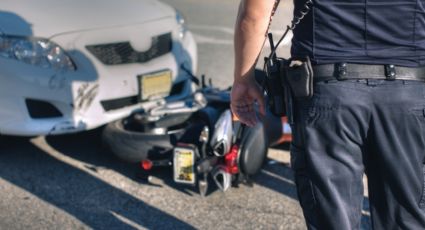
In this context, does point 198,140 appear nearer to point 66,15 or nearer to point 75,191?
point 75,191

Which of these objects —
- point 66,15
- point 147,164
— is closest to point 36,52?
point 66,15

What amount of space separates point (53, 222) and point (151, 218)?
0.52 metres

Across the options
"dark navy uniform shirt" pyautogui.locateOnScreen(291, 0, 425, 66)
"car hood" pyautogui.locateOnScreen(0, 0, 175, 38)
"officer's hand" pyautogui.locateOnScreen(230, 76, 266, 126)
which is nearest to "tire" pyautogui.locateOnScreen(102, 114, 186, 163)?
"car hood" pyautogui.locateOnScreen(0, 0, 175, 38)

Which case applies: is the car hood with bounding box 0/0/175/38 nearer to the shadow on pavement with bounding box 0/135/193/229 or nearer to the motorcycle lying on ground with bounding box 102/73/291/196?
the motorcycle lying on ground with bounding box 102/73/291/196

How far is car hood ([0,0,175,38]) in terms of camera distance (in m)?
3.92

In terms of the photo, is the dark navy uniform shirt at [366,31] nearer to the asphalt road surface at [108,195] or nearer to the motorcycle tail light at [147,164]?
the asphalt road surface at [108,195]

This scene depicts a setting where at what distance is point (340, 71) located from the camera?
6.47 ft

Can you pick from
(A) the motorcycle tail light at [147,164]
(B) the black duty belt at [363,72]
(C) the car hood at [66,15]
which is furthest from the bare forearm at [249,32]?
(C) the car hood at [66,15]

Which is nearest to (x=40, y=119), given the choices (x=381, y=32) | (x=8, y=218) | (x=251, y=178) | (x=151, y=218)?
(x=8, y=218)

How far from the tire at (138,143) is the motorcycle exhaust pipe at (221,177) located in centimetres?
37

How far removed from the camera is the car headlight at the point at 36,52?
385 cm

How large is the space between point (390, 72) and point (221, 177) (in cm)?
175

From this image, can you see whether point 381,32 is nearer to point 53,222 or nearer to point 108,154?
point 53,222

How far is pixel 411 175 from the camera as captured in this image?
6.69 feet
